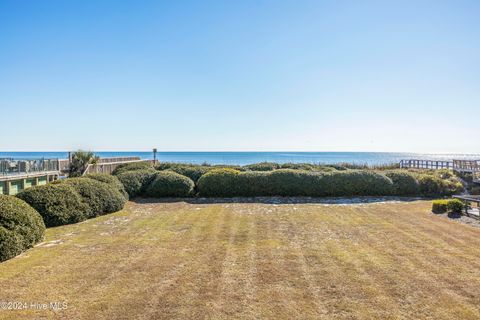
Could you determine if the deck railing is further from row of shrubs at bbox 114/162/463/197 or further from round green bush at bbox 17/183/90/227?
round green bush at bbox 17/183/90/227

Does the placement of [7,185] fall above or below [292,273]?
above

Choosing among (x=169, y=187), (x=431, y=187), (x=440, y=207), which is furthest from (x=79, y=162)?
(x=431, y=187)

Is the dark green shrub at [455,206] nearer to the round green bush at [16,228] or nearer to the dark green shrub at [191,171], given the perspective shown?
the dark green shrub at [191,171]

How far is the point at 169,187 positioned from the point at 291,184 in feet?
19.5

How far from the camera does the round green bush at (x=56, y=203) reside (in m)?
9.29

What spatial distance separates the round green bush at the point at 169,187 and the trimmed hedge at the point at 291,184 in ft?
2.43

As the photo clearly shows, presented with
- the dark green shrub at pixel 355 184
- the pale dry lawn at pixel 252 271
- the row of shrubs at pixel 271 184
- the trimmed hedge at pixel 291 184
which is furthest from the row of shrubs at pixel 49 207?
the dark green shrub at pixel 355 184

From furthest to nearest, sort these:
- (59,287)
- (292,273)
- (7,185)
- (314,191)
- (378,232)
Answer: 1. (314,191)
2. (7,185)
3. (378,232)
4. (292,273)
5. (59,287)

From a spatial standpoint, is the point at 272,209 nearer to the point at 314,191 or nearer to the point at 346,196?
the point at 314,191

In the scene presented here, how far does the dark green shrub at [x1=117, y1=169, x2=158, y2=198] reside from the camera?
14883mm

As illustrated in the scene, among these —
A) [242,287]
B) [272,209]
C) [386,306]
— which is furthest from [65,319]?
[272,209]

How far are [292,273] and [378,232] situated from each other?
13.5ft

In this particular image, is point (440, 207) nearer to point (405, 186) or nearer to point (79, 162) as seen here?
point (405, 186)

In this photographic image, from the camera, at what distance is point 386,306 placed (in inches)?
170
